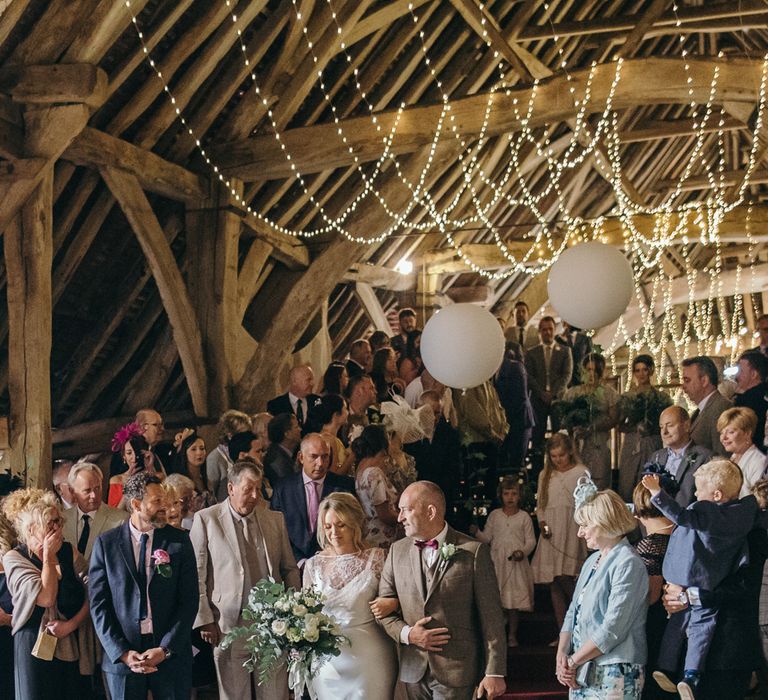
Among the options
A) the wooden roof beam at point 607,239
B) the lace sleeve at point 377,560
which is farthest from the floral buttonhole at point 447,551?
the wooden roof beam at point 607,239

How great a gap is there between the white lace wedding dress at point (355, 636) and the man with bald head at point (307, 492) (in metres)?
0.95

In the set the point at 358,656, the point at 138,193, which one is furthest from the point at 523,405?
the point at 358,656

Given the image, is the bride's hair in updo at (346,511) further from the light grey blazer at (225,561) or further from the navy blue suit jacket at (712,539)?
the navy blue suit jacket at (712,539)

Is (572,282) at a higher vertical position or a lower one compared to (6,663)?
higher

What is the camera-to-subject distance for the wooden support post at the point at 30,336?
7094 millimetres

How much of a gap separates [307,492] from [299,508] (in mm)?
84

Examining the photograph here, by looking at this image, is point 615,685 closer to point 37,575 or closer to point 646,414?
point 37,575

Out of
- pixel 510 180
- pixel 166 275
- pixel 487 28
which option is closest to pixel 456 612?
pixel 166 275

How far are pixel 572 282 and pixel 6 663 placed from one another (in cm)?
348

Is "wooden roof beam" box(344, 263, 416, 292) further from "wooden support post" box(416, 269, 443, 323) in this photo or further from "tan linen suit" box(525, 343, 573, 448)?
"tan linen suit" box(525, 343, 573, 448)

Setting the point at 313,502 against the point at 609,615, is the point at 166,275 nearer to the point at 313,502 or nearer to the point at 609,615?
the point at 313,502

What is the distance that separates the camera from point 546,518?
702 centimetres

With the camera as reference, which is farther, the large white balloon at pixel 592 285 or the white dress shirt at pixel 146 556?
the large white balloon at pixel 592 285

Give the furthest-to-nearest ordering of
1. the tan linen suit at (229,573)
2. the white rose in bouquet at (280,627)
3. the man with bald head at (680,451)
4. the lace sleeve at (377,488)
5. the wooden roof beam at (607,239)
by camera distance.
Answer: the wooden roof beam at (607,239) → the man with bald head at (680,451) → the lace sleeve at (377,488) → the tan linen suit at (229,573) → the white rose in bouquet at (280,627)
